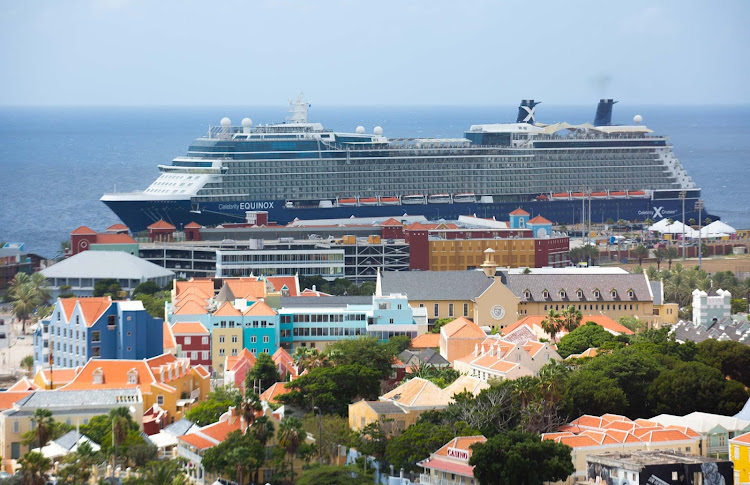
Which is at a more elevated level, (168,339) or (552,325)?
(552,325)

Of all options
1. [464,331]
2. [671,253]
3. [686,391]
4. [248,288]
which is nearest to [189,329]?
[248,288]

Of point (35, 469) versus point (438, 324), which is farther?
point (438, 324)

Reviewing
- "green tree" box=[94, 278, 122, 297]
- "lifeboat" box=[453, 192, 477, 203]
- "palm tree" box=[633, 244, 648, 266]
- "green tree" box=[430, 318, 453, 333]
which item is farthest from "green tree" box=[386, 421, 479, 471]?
"lifeboat" box=[453, 192, 477, 203]

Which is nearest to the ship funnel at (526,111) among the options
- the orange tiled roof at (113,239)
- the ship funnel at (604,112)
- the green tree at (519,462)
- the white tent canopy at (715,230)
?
the ship funnel at (604,112)

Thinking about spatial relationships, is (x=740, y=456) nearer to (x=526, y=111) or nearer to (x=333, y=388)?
(x=333, y=388)

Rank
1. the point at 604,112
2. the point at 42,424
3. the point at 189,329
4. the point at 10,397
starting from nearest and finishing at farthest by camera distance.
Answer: the point at 42,424 < the point at 10,397 < the point at 189,329 < the point at 604,112

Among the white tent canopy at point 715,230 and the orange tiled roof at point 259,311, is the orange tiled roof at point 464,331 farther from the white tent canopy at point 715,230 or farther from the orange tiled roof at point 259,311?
the white tent canopy at point 715,230
